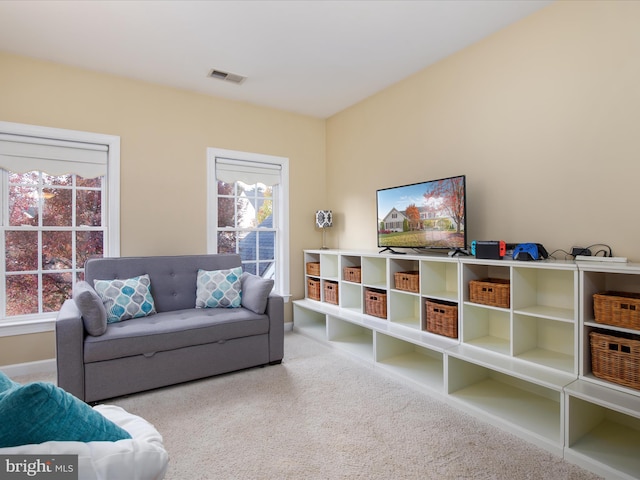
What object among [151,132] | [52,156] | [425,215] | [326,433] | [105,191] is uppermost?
[151,132]

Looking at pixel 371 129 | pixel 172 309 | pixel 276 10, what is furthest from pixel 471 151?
pixel 172 309

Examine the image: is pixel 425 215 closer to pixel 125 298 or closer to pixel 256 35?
pixel 256 35

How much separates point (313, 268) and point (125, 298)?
6.83ft

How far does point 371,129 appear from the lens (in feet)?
13.1

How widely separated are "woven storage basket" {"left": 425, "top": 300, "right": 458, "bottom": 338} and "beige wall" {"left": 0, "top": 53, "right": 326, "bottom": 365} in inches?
80.6

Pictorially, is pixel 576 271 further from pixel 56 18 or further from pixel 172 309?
pixel 56 18

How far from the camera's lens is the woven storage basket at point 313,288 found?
14.0 ft

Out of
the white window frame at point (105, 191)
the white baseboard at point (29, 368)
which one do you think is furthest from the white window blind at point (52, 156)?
the white baseboard at point (29, 368)

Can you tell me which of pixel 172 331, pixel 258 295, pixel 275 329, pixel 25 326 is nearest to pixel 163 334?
pixel 172 331

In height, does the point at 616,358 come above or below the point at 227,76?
below

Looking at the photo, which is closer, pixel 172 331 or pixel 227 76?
pixel 172 331

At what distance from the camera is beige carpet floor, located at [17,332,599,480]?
5.84 feet

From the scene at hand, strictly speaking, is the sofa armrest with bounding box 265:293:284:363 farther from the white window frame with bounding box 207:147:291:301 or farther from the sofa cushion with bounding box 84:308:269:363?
the white window frame with bounding box 207:147:291:301

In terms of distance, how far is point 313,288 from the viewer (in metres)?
4.32
